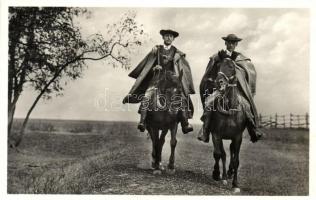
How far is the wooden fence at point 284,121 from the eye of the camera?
32.0ft

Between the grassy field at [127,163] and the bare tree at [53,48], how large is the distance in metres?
0.60

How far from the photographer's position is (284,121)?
32.9 feet

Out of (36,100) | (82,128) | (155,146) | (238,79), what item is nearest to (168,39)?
(238,79)

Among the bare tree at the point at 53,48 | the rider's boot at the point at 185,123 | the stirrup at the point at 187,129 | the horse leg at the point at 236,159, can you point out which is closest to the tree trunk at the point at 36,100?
the bare tree at the point at 53,48

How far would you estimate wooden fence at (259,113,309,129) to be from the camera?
9.74m

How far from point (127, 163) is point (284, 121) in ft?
10.9

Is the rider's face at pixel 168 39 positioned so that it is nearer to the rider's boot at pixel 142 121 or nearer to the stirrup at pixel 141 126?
the rider's boot at pixel 142 121

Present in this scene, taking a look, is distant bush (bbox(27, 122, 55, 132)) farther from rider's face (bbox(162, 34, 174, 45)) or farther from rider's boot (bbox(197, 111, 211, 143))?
rider's boot (bbox(197, 111, 211, 143))

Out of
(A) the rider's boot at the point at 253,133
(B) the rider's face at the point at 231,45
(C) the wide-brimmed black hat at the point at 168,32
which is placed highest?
(C) the wide-brimmed black hat at the point at 168,32

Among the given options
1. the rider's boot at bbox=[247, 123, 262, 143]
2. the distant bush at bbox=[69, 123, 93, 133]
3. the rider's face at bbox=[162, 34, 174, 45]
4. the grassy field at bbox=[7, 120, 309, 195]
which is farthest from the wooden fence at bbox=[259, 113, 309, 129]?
the distant bush at bbox=[69, 123, 93, 133]

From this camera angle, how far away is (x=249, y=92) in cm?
918

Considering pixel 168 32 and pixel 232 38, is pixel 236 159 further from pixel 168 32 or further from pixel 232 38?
pixel 168 32

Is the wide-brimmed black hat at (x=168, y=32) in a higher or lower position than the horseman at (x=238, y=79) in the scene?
higher
